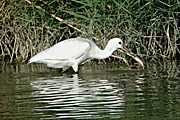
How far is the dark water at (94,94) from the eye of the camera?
5.11 metres

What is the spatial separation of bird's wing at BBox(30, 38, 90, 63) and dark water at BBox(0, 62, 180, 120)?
0.35 m

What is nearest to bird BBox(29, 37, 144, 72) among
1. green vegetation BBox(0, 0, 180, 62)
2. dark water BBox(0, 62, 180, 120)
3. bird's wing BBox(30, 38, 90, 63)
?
bird's wing BBox(30, 38, 90, 63)

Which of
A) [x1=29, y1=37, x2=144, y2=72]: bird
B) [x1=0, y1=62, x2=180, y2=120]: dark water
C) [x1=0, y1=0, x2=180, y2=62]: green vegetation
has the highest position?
[x1=0, y1=0, x2=180, y2=62]: green vegetation

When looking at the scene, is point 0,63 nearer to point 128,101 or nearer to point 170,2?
point 170,2

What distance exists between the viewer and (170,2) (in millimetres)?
10547

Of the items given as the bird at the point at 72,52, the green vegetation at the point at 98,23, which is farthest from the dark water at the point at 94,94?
the green vegetation at the point at 98,23

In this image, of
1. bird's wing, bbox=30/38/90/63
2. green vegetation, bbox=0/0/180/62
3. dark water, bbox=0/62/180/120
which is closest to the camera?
dark water, bbox=0/62/180/120

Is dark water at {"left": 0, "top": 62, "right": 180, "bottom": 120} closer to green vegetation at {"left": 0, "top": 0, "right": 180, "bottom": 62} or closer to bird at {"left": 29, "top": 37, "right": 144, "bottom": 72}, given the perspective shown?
bird at {"left": 29, "top": 37, "right": 144, "bottom": 72}

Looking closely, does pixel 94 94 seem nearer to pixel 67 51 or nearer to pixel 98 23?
pixel 67 51

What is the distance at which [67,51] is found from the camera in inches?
392

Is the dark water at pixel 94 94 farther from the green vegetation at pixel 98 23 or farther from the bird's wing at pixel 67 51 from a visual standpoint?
the green vegetation at pixel 98 23

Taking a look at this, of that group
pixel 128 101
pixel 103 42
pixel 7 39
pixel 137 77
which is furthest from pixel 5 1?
pixel 128 101

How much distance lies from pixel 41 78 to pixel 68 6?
3.11m

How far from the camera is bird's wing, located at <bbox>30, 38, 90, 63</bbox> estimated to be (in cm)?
980
